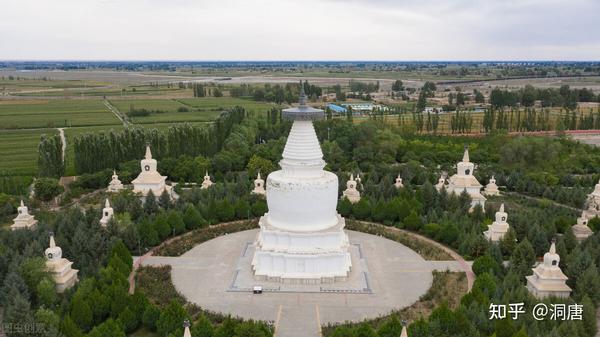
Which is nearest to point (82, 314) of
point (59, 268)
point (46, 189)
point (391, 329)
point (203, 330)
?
point (59, 268)

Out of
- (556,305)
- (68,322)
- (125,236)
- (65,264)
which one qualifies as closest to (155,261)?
(125,236)

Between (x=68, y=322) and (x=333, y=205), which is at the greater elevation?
(x=333, y=205)

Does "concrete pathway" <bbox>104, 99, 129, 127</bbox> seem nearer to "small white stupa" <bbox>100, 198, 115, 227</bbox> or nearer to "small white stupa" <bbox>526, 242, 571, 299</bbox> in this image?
"small white stupa" <bbox>100, 198, 115, 227</bbox>

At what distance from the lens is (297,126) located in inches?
1126

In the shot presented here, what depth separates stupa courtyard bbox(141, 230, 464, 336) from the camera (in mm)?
24875

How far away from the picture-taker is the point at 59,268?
86.1 feet

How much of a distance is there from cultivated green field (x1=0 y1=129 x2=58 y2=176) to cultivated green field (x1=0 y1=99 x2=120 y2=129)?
20.1 feet

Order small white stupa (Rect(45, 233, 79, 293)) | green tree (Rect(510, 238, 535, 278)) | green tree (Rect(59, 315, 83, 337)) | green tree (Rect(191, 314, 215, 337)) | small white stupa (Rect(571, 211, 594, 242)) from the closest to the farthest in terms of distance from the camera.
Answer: green tree (Rect(59, 315, 83, 337)), green tree (Rect(191, 314, 215, 337)), small white stupa (Rect(45, 233, 79, 293)), green tree (Rect(510, 238, 535, 278)), small white stupa (Rect(571, 211, 594, 242))

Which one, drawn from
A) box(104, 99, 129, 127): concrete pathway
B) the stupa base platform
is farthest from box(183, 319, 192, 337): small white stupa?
box(104, 99, 129, 127): concrete pathway

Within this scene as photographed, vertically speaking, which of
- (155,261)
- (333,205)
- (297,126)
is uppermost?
(297,126)

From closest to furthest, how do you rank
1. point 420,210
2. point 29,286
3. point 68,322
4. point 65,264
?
1. point 68,322
2. point 29,286
3. point 65,264
4. point 420,210

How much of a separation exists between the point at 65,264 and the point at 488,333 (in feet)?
71.9

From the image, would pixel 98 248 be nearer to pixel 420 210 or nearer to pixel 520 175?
pixel 420 210

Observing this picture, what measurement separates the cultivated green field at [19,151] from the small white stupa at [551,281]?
53.6 metres
